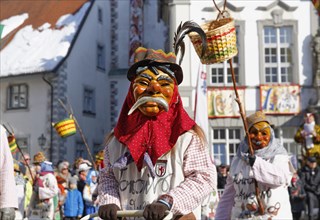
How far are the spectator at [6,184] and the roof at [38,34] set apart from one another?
70.6ft

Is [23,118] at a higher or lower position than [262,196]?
higher

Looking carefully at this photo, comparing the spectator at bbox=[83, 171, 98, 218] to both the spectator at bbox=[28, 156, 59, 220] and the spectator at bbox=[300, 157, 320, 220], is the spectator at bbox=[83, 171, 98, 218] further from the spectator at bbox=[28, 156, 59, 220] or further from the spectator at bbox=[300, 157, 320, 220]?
the spectator at bbox=[300, 157, 320, 220]

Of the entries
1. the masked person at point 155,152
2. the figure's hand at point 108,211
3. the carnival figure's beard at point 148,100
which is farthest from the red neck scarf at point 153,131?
the figure's hand at point 108,211

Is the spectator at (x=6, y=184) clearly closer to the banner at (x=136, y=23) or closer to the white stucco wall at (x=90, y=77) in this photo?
the white stucco wall at (x=90, y=77)

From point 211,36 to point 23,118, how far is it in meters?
23.0

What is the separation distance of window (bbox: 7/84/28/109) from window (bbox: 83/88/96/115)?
2.51 m

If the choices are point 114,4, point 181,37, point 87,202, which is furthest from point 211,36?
point 114,4

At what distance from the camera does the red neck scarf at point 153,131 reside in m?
4.20

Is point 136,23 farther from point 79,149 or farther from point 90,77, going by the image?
point 79,149

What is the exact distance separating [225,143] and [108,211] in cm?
1931

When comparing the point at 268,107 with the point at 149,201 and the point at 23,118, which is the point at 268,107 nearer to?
the point at 23,118

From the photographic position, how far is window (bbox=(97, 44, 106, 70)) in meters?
30.9

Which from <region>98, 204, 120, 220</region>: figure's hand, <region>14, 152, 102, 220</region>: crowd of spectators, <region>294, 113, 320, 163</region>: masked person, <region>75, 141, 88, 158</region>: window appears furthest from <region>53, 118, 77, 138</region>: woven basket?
<region>75, 141, 88, 158</region>: window

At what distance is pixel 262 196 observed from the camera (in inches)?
253
